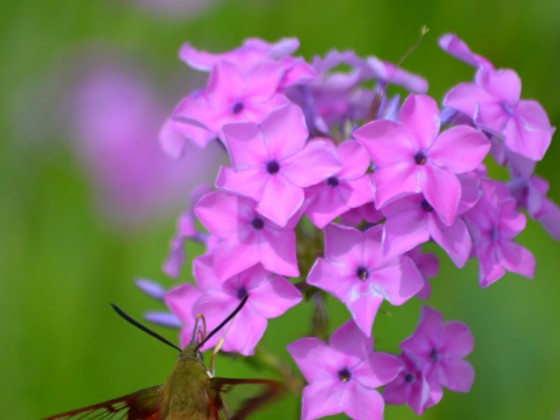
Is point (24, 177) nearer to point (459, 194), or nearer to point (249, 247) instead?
point (249, 247)

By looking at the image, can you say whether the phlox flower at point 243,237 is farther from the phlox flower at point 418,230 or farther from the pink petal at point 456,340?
the pink petal at point 456,340

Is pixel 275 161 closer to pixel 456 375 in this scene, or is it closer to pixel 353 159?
pixel 353 159

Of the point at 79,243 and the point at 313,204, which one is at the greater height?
the point at 313,204

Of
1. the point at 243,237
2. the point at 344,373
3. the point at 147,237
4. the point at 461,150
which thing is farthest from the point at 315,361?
the point at 147,237

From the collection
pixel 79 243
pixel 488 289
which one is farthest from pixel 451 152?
pixel 79 243

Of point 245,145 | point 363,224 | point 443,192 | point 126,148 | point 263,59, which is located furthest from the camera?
point 126,148

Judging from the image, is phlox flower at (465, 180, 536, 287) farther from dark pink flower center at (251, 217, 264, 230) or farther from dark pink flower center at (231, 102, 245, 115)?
dark pink flower center at (231, 102, 245, 115)

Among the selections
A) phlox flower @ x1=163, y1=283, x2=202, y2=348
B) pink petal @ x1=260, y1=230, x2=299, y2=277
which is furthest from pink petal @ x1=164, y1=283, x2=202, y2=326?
pink petal @ x1=260, y1=230, x2=299, y2=277
